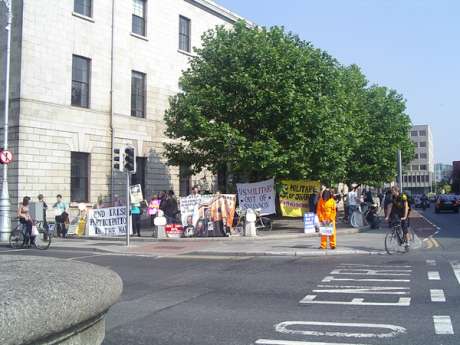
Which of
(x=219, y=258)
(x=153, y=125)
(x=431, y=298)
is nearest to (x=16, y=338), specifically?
(x=431, y=298)

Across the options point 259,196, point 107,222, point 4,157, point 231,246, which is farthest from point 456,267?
point 4,157

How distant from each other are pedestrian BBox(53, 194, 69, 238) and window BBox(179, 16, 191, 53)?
13.4 meters

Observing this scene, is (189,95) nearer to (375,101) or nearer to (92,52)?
(92,52)

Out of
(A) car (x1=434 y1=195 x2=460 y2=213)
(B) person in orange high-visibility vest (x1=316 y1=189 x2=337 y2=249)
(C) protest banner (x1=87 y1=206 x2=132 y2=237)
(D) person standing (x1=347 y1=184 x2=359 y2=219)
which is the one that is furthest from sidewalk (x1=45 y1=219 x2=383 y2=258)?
(A) car (x1=434 y1=195 x2=460 y2=213)

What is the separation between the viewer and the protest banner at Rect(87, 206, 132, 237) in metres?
21.6

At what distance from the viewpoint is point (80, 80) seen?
2525cm

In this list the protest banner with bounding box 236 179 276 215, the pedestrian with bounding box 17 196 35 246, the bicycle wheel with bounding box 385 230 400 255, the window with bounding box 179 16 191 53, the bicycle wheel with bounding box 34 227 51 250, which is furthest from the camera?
the window with bounding box 179 16 191 53

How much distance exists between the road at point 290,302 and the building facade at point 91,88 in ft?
37.7

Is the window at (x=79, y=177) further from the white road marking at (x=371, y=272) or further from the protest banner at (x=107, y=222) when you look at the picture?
the white road marking at (x=371, y=272)

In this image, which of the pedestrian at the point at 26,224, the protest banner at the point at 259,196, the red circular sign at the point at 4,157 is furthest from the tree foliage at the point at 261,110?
Result: the pedestrian at the point at 26,224

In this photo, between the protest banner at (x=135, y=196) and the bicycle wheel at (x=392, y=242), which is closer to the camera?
the bicycle wheel at (x=392, y=242)

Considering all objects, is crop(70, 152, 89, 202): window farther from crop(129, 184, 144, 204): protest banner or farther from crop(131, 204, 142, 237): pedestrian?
crop(131, 204, 142, 237): pedestrian

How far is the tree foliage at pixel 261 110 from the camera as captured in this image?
2114 cm

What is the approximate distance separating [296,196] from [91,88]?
36.0ft
